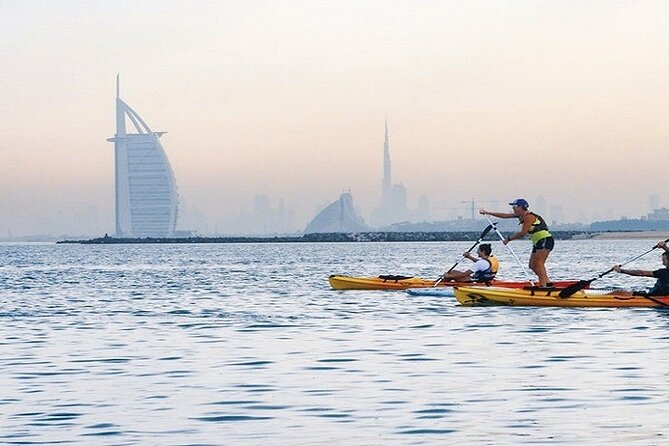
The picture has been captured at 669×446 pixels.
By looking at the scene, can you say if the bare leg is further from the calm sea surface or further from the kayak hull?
the kayak hull

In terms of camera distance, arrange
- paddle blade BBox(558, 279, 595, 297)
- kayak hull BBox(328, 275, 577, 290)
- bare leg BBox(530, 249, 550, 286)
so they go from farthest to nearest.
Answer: kayak hull BBox(328, 275, 577, 290) → bare leg BBox(530, 249, 550, 286) → paddle blade BBox(558, 279, 595, 297)

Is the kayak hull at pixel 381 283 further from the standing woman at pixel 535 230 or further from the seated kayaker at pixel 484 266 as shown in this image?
the standing woman at pixel 535 230

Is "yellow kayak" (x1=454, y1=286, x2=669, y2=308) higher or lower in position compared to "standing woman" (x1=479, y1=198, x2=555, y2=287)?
lower

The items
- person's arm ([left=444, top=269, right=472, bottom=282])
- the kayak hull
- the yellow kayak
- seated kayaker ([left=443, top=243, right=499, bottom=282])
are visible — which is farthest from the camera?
the kayak hull

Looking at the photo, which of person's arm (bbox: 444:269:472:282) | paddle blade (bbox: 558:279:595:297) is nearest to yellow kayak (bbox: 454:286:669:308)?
paddle blade (bbox: 558:279:595:297)

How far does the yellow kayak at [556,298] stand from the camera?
1082 inches

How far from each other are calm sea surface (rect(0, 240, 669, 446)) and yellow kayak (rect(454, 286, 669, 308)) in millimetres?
330

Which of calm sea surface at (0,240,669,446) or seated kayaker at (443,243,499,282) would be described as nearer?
calm sea surface at (0,240,669,446)

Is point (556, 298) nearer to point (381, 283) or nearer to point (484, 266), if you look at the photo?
point (484, 266)

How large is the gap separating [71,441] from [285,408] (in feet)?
9.11

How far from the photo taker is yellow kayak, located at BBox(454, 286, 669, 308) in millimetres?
27484

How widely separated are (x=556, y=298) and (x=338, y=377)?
38.7 ft

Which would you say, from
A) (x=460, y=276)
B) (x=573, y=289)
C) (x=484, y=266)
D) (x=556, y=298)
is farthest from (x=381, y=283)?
(x=573, y=289)

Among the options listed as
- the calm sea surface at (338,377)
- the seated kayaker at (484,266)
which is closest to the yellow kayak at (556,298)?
the calm sea surface at (338,377)
